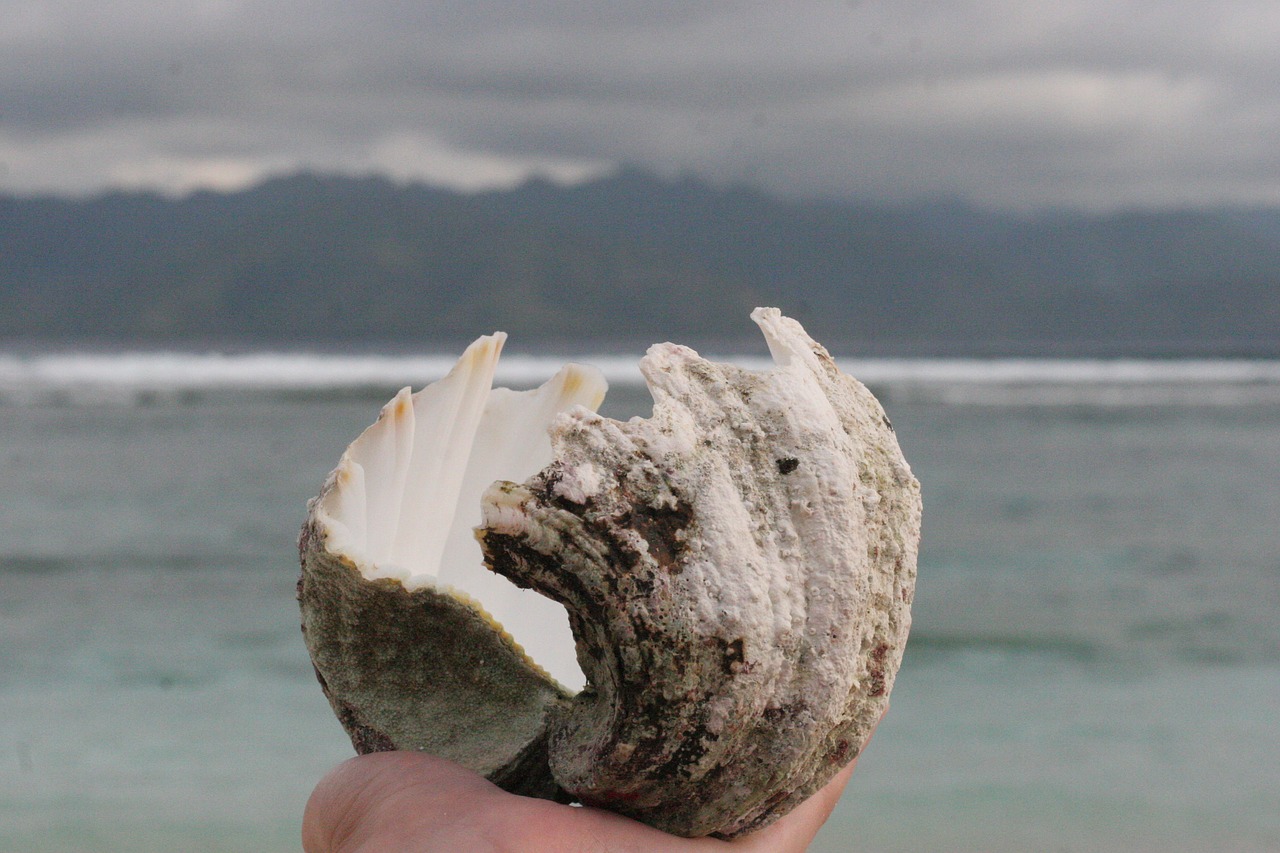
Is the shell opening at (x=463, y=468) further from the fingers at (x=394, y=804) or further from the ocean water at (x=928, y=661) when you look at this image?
the ocean water at (x=928, y=661)

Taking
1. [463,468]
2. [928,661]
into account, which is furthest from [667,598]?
[928,661]

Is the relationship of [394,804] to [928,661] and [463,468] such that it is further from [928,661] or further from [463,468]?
[928,661]

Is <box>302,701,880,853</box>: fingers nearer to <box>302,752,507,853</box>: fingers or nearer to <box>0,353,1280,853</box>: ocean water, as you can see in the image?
<box>302,752,507,853</box>: fingers

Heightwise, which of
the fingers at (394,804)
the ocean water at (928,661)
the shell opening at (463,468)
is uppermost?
the shell opening at (463,468)

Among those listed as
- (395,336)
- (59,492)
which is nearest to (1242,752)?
(59,492)

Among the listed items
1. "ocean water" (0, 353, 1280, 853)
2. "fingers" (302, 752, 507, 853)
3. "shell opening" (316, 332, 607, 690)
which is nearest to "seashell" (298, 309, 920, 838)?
"shell opening" (316, 332, 607, 690)

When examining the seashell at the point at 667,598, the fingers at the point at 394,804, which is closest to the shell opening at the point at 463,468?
the seashell at the point at 667,598
